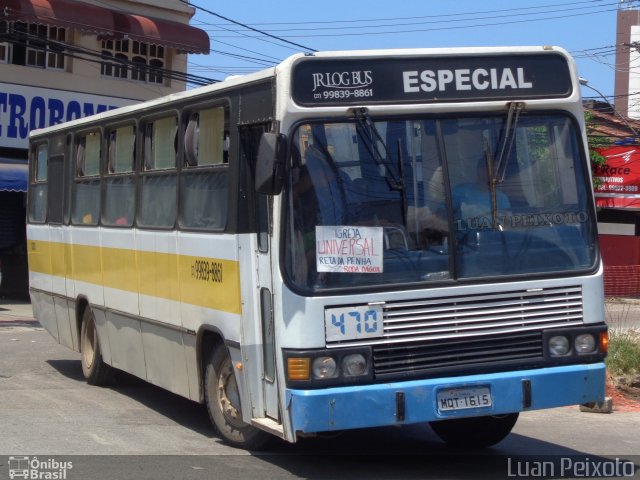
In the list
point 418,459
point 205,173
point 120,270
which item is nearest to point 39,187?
point 120,270

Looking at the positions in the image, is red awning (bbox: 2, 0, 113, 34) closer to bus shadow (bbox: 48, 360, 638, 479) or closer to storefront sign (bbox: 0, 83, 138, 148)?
storefront sign (bbox: 0, 83, 138, 148)

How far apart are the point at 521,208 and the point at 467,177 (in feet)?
1.57

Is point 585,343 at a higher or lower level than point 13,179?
lower

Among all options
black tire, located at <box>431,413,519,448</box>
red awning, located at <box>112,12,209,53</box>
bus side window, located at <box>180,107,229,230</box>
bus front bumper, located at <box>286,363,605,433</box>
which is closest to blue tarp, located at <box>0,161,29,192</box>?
red awning, located at <box>112,12,209,53</box>

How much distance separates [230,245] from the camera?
8188 mm

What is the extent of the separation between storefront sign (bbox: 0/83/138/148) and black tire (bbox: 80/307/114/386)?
12.5 metres

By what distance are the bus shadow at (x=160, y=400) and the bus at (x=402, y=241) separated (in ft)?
5.52

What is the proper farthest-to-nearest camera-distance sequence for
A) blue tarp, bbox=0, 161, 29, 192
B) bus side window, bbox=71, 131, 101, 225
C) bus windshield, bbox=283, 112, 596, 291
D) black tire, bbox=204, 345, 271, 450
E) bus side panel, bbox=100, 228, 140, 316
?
blue tarp, bbox=0, 161, 29, 192, bus side window, bbox=71, 131, 101, 225, bus side panel, bbox=100, 228, 140, 316, black tire, bbox=204, 345, 271, 450, bus windshield, bbox=283, 112, 596, 291

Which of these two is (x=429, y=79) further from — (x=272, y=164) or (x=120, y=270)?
(x=120, y=270)

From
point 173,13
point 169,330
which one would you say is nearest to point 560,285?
point 169,330

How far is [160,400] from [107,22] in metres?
14.8

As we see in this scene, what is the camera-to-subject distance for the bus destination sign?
7367mm

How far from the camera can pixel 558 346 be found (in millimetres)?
7598

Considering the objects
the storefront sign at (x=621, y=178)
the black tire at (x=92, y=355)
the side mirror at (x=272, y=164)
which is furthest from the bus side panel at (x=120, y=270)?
the storefront sign at (x=621, y=178)
